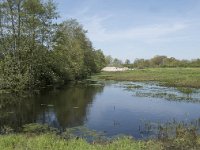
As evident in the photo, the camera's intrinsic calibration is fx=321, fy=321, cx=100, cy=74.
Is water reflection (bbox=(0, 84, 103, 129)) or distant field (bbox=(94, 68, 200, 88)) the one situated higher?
distant field (bbox=(94, 68, 200, 88))

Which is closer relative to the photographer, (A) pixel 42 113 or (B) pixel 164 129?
(B) pixel 164 129

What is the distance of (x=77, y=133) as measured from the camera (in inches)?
777

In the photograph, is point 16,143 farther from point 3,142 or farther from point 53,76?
point 53,76

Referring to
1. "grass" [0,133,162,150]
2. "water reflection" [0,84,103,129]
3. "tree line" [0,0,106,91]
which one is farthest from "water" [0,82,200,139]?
"tree line" [0,0,106,91]

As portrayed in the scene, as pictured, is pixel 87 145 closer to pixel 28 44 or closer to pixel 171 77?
pixel 28 44

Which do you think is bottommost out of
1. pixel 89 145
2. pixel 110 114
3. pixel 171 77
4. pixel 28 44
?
pixel 110 114

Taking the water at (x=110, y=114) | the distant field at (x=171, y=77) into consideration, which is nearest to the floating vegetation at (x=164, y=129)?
the water at (x=110, y=114)

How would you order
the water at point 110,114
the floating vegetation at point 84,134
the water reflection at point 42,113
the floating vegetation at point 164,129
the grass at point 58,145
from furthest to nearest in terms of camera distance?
the water reflection at point 42,113
the water at point 110,114
the floating vegetation at point 84,134
the floating vegetation at point 164,129
the grass at point 58,145

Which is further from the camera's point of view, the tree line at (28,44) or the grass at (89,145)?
the tree line at (28,44)

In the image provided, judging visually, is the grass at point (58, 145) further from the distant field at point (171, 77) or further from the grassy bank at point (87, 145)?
the distant field at point (171, 77)

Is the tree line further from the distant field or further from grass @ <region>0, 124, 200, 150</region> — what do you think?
grass @ <region>0, 124, 200, 150</region>

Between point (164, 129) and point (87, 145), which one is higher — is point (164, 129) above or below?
below

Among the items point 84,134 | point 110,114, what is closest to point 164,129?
point 84,134

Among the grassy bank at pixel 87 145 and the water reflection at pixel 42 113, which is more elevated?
the grassy bank at pixel 87 145
